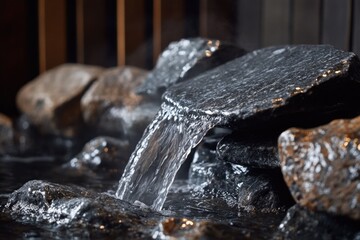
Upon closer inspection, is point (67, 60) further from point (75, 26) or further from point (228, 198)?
point (228, 198)

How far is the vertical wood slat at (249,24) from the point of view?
27.6 ft

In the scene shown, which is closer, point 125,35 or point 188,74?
point 188,74

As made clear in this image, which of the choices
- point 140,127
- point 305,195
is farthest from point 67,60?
point 305,195

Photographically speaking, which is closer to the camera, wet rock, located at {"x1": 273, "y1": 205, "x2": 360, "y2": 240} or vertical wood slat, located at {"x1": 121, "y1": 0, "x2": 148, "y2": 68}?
wet rock, located at {"x1": 273, "y1": 205, "x2": 360, "y2": 240}

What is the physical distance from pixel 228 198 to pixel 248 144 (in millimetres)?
492

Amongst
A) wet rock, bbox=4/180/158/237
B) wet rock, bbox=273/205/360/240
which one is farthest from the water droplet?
wet rock, bbox=4/180/158/237

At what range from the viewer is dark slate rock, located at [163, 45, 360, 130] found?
13.5ft

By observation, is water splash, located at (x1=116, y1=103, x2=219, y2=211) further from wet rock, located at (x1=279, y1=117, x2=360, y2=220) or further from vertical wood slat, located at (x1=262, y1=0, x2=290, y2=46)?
vertical wood slat, located at (x1=262, y1=0, x2=290, y2=46)

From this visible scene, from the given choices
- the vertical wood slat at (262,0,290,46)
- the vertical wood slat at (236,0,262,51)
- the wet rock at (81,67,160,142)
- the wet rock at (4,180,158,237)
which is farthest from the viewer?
the vertical wood slat at (236,0,262,51)

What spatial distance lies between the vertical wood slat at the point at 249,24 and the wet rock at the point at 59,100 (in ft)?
6.22

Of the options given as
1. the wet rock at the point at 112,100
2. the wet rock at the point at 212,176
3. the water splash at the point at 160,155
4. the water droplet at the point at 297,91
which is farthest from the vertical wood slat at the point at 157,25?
the water droplet at the point at 297,91

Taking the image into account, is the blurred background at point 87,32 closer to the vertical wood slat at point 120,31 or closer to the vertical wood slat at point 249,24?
the vertical wood slat at point 120,31

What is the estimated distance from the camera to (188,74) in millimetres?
5816

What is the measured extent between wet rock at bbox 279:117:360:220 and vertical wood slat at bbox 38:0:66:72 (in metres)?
7.38
